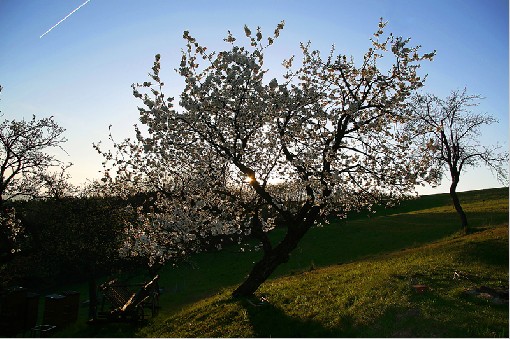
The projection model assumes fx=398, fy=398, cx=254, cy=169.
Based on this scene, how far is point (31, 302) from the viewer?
1077 inches

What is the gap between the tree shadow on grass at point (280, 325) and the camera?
1373 centimetres

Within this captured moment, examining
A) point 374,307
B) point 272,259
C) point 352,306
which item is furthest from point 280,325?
point 272,259

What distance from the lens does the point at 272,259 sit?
19766 mm

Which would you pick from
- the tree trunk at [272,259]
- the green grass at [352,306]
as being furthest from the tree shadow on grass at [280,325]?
the tree trunk at [272,259]

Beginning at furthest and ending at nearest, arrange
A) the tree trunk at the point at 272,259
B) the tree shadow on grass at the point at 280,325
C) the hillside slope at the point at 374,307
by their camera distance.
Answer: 1. the tree trunk at the point at 272,259
2. the tree shadow on grass at the point at 280,325
3. the hillside slope at the point at 374,307

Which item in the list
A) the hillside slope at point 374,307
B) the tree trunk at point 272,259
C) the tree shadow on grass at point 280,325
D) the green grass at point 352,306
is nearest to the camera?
the hillside slope at point 374,307

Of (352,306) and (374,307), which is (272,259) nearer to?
(352,306)

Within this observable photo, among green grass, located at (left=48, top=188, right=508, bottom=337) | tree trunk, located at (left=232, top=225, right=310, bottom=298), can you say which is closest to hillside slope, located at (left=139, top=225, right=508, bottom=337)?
green grass, located at (left=48, top=188, right=508, bottom=337)

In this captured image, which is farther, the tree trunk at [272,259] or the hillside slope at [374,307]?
the tree trunk at [272,259]

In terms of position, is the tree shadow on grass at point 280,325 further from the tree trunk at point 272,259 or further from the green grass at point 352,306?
the tree trunk at point 272,259

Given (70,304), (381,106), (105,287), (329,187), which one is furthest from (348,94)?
(70,304)

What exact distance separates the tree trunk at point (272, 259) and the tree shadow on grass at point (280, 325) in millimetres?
2496

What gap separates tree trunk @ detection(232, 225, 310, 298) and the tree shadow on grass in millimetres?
2496

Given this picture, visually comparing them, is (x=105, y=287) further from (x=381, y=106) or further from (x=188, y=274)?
(x=188, y=274)
